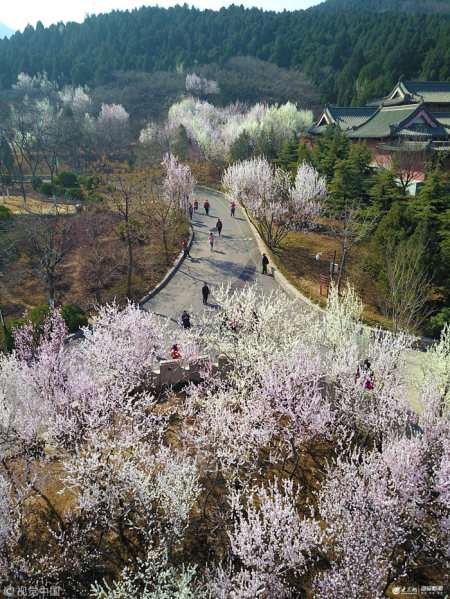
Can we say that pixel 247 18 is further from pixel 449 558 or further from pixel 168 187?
pixel 449 558

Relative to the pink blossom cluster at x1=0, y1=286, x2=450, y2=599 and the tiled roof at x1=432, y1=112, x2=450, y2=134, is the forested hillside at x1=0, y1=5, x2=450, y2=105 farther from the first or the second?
the pink blossom cluster at x1=0, y1=286, x2=450, y2=599

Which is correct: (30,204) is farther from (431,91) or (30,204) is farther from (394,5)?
(394,5)

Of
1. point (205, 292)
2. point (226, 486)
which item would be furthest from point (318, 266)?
point (226, 486)

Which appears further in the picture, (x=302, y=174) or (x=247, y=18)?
(x=247, y=18)

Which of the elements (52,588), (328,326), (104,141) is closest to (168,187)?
(328,326)

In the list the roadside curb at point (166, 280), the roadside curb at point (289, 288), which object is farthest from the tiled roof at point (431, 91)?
the roadside curb at point (166, 280)
